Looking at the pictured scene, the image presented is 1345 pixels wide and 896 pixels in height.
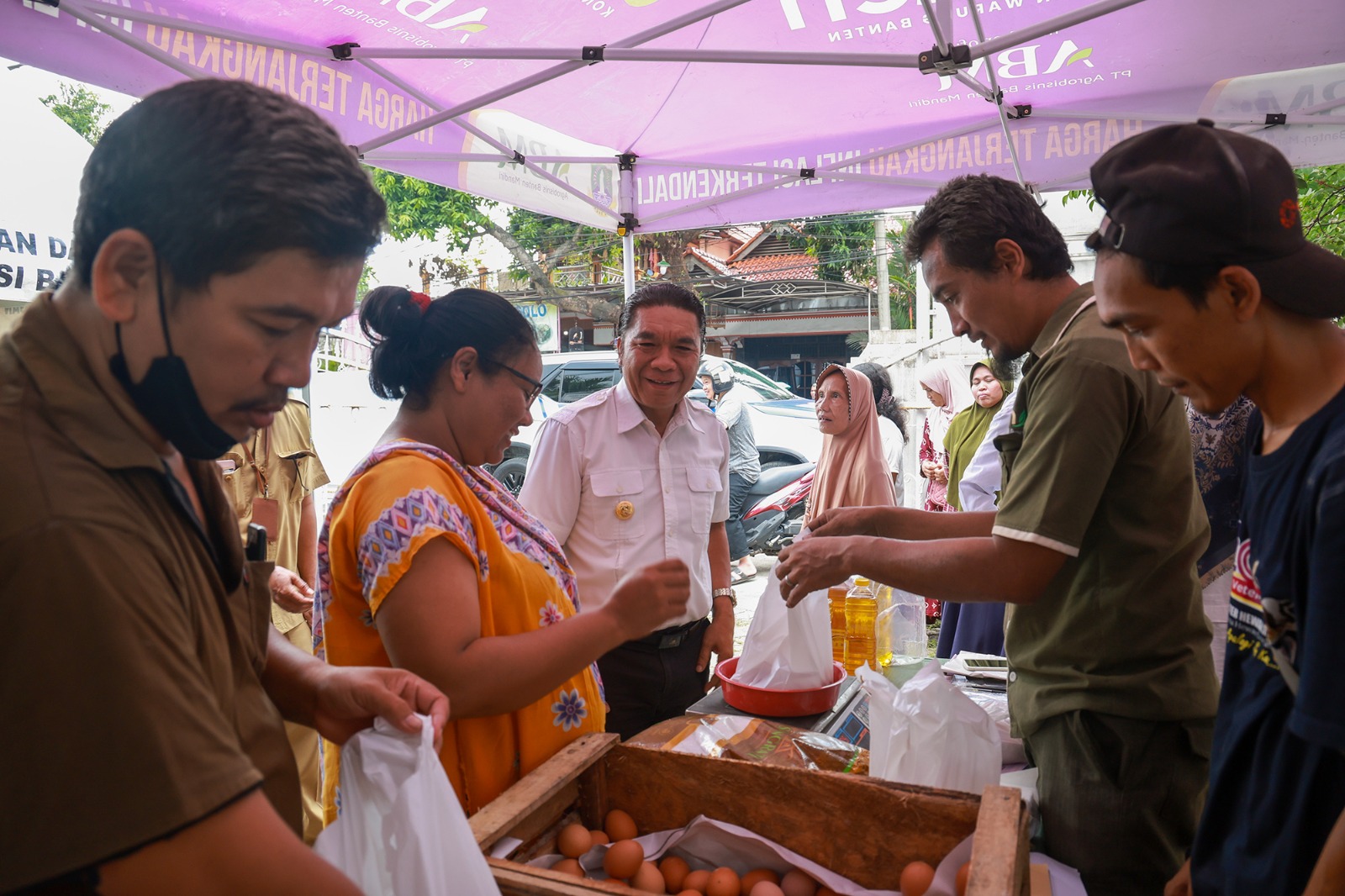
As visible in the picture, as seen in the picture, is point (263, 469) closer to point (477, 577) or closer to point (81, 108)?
point (477, 577)

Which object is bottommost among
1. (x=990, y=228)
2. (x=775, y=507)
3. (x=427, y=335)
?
(x=775, y=507)

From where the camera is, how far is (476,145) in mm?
4473

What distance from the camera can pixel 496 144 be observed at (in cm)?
443

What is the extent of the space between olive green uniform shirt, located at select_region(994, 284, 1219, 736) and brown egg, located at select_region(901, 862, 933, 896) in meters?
0.55

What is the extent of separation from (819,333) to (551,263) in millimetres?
6728

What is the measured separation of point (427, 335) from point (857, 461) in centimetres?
369

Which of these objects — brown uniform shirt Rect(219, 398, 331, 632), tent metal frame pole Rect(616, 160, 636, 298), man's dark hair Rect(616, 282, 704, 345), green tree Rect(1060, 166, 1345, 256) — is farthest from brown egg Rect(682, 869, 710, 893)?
green tree Rect(1060, 166, 1345, 256)

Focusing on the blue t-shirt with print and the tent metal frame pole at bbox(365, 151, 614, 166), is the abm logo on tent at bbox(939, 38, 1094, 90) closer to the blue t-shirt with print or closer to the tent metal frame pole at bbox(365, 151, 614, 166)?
the tent metal frame pole at bbox(365, 151, 614, 166)

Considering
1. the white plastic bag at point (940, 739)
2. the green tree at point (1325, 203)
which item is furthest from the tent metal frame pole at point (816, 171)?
the white plastic bag at point (940, 739)

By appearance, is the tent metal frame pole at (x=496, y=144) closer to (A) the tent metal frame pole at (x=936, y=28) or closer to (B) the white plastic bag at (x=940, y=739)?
(A) the tent metal frame pole at (x=936, y=28)

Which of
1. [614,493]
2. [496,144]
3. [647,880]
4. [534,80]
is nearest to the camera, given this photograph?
[647,880]

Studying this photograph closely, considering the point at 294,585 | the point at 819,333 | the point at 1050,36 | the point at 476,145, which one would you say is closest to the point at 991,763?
the point at 294,585

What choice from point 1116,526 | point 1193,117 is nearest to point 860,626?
point 1116,526

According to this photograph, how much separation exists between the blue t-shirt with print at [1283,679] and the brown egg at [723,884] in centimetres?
68
